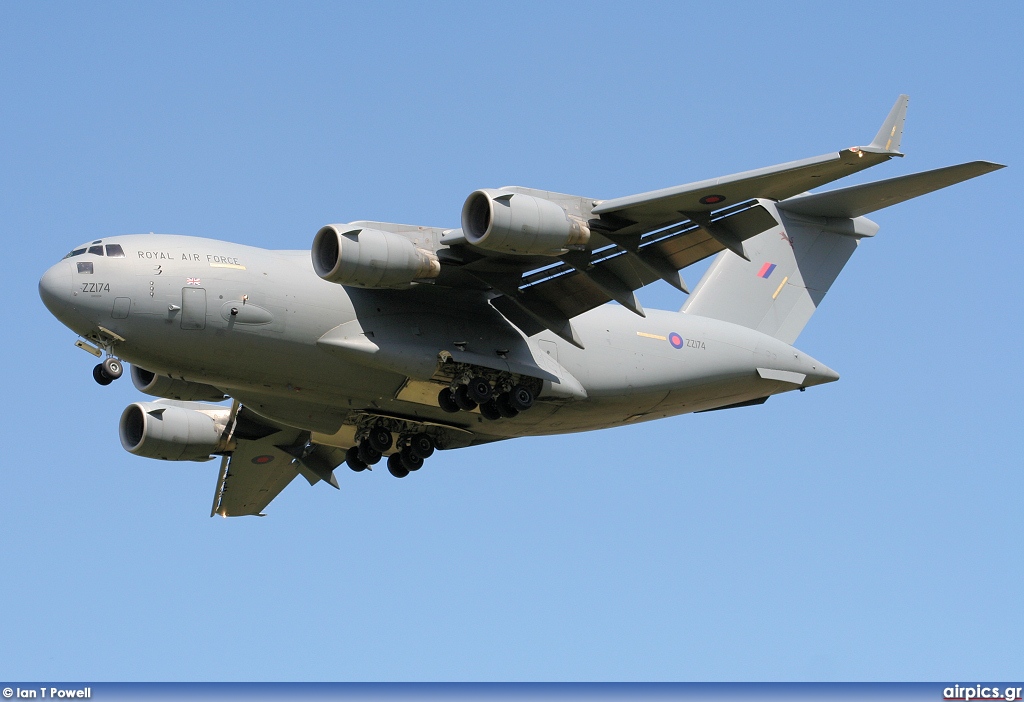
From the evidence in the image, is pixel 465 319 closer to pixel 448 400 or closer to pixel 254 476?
pixel 448 400

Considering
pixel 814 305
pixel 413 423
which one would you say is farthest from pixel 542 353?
pixel 814 305

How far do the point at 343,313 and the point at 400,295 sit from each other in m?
0.76

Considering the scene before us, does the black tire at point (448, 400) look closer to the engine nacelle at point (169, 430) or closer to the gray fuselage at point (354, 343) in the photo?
the gray fuselage at point (354, 343)

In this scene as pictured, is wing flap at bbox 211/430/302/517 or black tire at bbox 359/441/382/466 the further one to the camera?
wing flap at bbox 211/430/302/517

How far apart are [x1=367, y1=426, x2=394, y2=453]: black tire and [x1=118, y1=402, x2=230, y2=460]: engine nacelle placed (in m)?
2.82

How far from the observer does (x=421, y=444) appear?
17.6m

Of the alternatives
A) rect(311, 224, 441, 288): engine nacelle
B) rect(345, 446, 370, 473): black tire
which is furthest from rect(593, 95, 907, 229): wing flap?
rect(345, 446, 370, 473): black tire

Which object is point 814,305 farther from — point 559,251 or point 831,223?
point 559,251

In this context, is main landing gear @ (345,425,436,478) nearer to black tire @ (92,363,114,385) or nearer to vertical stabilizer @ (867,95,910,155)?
black tire @ (92,363,114,385)

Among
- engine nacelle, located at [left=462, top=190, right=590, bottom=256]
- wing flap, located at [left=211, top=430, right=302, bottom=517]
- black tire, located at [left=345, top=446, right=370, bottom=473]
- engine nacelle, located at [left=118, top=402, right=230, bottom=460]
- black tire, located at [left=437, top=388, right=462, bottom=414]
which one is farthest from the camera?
wing flap, located at [left=211, top=430, right=302, bottom=517]

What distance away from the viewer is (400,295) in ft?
51.8

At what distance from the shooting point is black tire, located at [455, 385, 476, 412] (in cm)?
1598

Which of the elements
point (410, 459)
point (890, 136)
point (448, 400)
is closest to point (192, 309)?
point (448, 400)

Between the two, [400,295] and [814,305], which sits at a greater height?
[814,305]
